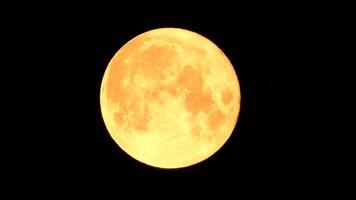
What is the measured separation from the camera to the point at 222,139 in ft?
25.2

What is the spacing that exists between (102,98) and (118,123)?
578 mm

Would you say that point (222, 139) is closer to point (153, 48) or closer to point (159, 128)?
point (159, 128)

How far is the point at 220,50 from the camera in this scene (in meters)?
7.83

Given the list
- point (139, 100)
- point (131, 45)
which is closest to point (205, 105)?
point (139, 100)

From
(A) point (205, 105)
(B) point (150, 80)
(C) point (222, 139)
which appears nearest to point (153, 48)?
(B) point (150, 80)

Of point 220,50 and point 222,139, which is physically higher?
point 220,50

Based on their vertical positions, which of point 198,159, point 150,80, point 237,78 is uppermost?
point 237,78

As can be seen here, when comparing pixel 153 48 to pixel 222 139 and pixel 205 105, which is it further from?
pixel 222 139

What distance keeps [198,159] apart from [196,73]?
138 cm

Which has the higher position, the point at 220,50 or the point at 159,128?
the point at 220,50

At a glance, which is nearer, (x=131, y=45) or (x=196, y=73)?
(x=196, y=73)

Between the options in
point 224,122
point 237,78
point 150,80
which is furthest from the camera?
point 237,78

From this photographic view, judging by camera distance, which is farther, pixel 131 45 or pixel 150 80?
pixel 131 45

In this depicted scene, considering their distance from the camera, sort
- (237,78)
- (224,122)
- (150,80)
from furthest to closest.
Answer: (237,78), (224,122), (150,80)
